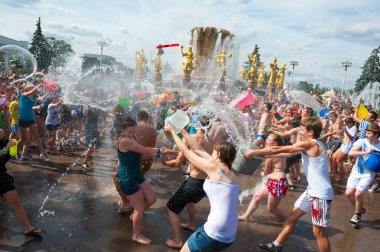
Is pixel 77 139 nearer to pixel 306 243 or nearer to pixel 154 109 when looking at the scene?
pixel 154 109

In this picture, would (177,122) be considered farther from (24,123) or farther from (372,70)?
(372,70)

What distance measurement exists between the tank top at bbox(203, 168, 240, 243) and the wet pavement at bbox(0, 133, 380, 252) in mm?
1577

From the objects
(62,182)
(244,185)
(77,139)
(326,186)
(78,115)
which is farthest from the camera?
(77,139)

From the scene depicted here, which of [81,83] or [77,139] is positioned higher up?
[81,83]

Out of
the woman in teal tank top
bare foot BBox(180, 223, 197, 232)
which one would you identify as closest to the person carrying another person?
the woman in teal tank top

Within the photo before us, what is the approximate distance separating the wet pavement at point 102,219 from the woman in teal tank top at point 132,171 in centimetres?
36

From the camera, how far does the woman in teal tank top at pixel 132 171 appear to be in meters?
4.01

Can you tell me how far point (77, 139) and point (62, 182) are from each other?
4.26 meters

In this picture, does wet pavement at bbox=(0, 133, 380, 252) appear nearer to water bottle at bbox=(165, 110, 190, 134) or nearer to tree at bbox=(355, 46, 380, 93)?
water bottle at bbox=(165, 110, 190, 134)

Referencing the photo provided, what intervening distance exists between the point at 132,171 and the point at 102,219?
1.25 m

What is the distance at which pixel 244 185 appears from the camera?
24.1 ft

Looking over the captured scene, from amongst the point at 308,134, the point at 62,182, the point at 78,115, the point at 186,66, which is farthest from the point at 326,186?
the point at 186,66

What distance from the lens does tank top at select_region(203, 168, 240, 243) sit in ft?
9.21

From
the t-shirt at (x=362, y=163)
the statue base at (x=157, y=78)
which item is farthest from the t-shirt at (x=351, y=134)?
the statue base at (x=157, y=78)
